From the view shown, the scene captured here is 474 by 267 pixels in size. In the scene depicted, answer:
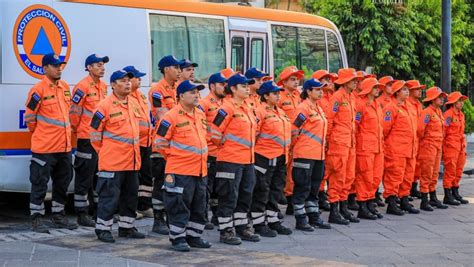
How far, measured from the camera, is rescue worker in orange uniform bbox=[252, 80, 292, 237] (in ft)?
34.9

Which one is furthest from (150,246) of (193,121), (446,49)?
(446,49)

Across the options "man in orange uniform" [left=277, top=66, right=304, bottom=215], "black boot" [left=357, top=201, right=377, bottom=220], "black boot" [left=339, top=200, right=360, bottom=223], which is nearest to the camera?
A: "man in orange uniform" [left=277, top=66, right=304, bottom=215]

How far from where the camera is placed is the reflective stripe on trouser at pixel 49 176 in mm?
10523

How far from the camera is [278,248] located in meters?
9.88

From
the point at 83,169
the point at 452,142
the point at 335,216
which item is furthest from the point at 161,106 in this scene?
the point at 452,142

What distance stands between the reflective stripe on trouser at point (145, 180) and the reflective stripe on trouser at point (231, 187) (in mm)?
1419

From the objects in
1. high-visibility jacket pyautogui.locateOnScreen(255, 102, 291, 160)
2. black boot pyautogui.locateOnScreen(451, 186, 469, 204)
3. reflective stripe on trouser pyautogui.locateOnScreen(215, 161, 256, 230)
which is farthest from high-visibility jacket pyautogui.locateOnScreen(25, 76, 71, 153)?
black boot pyautogui.locateOnScreen(451, 186, 469, 204)

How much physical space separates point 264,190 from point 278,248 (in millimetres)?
955

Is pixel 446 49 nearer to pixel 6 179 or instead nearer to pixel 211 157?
pixel 211 157

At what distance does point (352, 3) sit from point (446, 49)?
27.5 feet

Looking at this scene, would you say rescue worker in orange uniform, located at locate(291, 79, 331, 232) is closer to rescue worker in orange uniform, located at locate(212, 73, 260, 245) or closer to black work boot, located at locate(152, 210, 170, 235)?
rescue worker in orange uniform, located at locate(212, 73, 260, 245)

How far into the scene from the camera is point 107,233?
32.6 ft

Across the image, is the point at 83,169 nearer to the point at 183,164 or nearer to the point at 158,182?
the point at 158,182

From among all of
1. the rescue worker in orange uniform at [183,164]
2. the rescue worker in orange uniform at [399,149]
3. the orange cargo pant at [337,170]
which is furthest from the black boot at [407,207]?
the rescue worker in orange uniform at [183,164]
